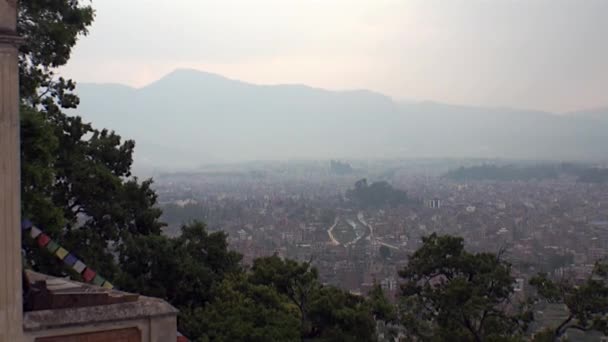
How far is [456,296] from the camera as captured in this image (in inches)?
407

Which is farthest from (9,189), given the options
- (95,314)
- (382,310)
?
(382,310)

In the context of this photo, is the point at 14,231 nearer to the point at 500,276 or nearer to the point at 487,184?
the point at 500,276

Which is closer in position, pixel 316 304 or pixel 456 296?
pixel 316 304

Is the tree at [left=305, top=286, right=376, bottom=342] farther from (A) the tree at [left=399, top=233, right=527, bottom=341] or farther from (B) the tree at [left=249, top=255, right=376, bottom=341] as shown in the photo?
(A) the tree at [left=399, top=233, right=527, bottom=341]

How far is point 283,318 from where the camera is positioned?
8.81 m

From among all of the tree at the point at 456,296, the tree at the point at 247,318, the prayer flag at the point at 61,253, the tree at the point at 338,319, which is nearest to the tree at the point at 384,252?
the tree at the point at 456,296

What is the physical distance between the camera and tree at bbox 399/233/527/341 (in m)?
10.2

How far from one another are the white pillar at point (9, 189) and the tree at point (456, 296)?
728cm

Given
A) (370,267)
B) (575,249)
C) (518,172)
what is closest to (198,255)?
(370,267)

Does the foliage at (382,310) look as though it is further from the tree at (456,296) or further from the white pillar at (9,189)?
the white pillar at (9,189)

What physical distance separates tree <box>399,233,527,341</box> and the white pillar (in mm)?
7275

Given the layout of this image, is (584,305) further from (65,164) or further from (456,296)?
(65,164)

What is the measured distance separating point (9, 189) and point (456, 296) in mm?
7732

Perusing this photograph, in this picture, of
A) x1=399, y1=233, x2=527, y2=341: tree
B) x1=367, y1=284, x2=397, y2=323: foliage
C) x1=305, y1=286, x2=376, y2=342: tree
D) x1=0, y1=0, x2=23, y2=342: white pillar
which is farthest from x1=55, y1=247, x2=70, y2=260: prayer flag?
x1=399, y1=233, x2=527, y2=341: tree
